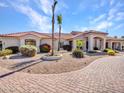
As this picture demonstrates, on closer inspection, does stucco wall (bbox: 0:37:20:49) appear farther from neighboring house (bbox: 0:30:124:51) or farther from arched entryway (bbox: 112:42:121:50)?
arched entryway (bbox: 112:42:121:50)

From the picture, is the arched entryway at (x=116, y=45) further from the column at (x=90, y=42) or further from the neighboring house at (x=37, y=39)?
the column at (x=90, y=42)

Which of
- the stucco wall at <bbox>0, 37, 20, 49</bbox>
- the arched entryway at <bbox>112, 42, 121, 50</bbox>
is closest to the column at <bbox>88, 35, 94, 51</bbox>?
the arched entryway at <bbox>112, 42, 121, 50</bbox>

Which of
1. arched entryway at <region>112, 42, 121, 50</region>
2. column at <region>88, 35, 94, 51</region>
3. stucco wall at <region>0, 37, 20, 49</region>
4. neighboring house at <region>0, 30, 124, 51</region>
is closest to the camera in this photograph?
stucco wall at <region>0, 37, 20, 49</region>

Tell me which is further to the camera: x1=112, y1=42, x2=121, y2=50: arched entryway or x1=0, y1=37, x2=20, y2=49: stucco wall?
x1=112, y1=42, x2=121, y2=50: arched entryway

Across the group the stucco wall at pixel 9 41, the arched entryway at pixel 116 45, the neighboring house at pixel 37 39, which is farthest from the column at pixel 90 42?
the stucco wall at pixel 9 41

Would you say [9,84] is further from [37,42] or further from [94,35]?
[94,35]

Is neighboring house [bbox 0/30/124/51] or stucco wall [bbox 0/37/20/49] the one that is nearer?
stucco wall [bbox 0/37/20/49]

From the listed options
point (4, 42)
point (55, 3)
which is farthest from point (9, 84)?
point (4, 42)

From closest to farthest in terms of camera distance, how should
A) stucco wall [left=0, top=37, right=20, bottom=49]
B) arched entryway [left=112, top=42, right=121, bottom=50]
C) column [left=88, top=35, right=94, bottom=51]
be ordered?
stucco wall [left=0, top=37, right=20, bottom=49]
column [left=88, top=35, right=94, bottom=51]
arched entryway [left=112, top=42, right=121, bottom=50]

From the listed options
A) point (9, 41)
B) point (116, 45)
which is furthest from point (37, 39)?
point (116, 45)

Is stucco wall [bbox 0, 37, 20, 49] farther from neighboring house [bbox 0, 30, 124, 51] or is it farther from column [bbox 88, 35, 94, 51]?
column [bbox 88, 35, 94, 51]

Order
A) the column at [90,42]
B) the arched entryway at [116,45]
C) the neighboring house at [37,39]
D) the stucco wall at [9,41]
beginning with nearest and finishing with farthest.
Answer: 1. the stucco wall at [9,41]
2. the neighboring house at [37,39]
3. the column at [90,42]
4. the arched entryway at [116,45]

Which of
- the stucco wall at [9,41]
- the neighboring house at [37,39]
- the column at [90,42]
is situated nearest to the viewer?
the stucco wall at [9,41]

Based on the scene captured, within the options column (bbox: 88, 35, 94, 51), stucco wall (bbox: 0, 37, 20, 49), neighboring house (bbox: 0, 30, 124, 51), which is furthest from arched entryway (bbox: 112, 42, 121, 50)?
stucco wall (bbox: 0, 37, 20, 49)
